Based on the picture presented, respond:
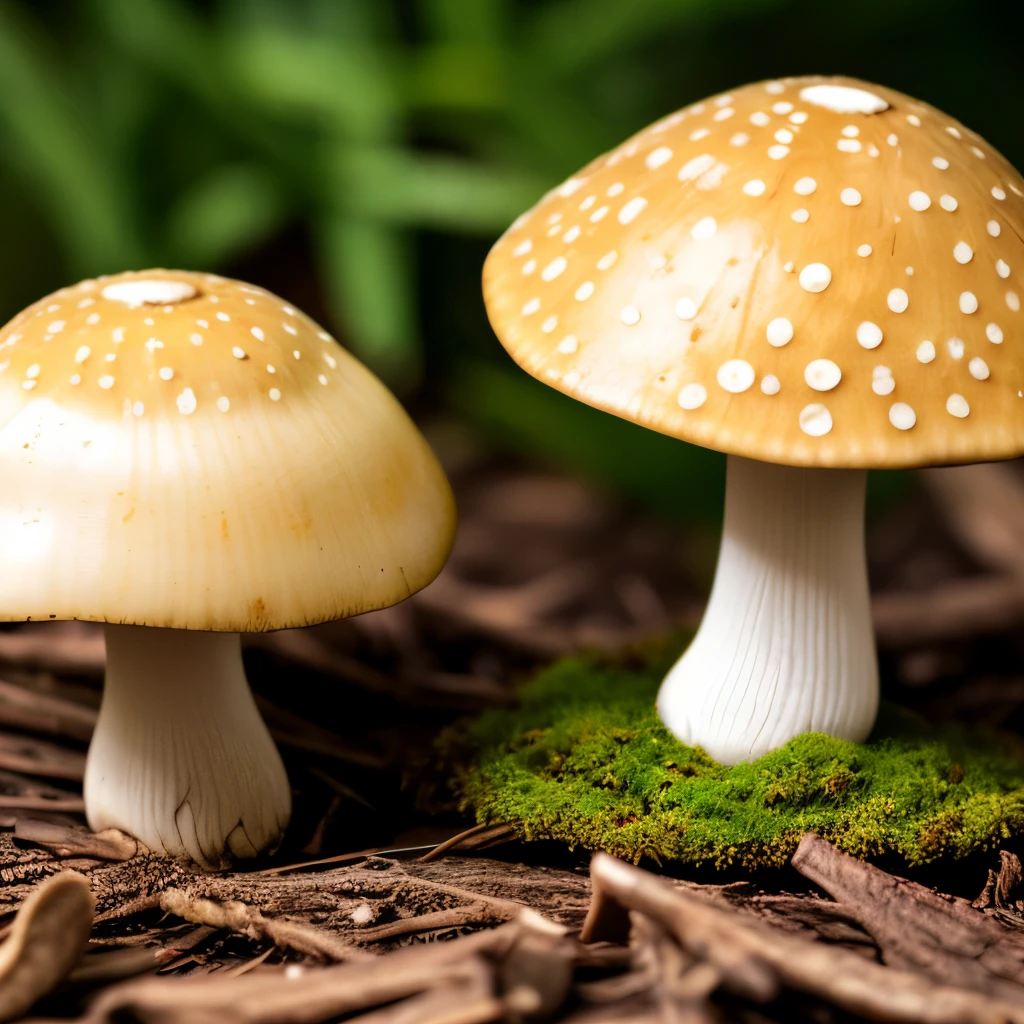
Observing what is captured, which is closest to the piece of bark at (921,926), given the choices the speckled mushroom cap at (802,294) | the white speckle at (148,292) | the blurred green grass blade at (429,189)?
the speckled mushroom cap at (802,294)

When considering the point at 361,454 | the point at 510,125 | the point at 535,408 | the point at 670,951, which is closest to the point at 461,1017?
the point at 670,951

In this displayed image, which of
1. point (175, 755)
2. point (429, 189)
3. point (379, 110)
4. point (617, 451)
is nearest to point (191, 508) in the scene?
point (175, 755)

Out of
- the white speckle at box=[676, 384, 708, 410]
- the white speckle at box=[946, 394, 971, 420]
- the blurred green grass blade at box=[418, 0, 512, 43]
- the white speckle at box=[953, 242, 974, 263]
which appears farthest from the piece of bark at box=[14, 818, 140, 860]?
the blurred green grass blade at box=[418, 0, 512, 43]

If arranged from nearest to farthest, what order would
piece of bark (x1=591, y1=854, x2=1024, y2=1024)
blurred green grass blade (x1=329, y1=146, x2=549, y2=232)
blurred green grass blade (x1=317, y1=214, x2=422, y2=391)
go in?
piece of bark (x1=591, y1=854, x2=1024, y2=1024)
blurred green grass blade (x1=329, y1=146, x2=549, y2=232)
blurred green grass blade (x1=317, y1=214, x2=422, y2=391)

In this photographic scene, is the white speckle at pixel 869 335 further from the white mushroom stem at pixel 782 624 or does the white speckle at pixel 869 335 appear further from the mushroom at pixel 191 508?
the mushroom at pixel 191 508

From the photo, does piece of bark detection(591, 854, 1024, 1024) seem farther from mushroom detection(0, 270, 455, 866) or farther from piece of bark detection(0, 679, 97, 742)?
piece of bark detection(0, 679, 97, 742)

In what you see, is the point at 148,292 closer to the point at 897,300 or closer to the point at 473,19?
the point at 897,300
